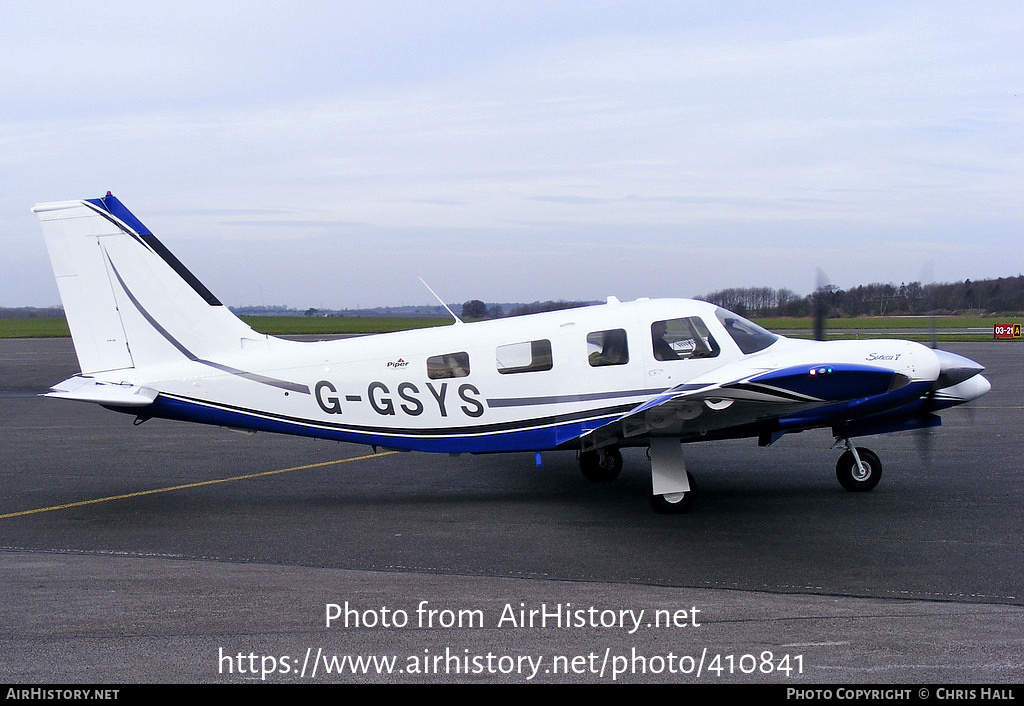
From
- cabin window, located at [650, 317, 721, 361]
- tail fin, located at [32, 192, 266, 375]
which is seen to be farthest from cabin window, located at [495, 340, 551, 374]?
tail fin, located at [32, 192, 266, 375]

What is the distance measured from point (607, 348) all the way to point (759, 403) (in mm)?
2055

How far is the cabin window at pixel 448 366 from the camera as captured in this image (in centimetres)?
1066

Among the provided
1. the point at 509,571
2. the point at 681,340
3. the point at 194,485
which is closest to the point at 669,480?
the point at 681,340

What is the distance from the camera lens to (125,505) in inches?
423

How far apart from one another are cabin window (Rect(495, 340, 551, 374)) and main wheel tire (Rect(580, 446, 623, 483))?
196 cm

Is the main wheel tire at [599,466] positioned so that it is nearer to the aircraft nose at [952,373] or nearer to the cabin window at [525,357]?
the cabin window at [525,357]

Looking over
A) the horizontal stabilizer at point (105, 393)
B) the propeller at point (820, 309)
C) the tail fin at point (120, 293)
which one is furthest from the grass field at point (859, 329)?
the horizontal stabilizer at point (105, 393)

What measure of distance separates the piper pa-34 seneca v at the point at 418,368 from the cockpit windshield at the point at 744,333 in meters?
0.02

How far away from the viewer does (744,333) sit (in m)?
10.7

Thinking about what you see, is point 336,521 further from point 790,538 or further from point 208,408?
point 790,538

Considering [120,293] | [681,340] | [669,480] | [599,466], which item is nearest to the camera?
[669,480]

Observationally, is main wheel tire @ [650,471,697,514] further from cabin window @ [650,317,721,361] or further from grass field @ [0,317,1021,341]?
grass field @ [0,317,1021,341]

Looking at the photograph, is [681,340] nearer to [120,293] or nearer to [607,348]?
[607,348]
